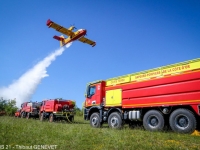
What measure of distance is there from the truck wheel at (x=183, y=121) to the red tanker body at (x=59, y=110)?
38.7 feet

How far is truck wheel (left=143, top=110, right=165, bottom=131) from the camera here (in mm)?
9290

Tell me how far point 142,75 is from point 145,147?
620cm

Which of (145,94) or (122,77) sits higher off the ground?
(122,77)

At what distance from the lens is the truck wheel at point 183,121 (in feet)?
25.9

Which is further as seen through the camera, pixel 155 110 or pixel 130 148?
pixel 155 110

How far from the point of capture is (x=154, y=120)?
9766mm

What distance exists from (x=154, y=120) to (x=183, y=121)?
5.77 ft

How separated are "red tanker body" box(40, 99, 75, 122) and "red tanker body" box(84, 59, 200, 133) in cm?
510

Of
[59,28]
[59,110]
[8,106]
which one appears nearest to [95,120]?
[59,110]

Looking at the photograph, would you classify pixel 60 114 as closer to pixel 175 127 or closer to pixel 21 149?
pixel 175 127

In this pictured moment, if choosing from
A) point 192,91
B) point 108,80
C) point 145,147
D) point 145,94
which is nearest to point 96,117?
point 108,80

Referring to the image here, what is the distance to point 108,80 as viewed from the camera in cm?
1337

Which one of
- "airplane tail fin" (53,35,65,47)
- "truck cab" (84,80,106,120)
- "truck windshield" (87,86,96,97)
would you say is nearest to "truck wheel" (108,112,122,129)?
"truck cab" (84,80,106,120)

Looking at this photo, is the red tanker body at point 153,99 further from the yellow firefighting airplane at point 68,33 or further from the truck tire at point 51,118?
the yellow firefighting airplane at point 68,33
